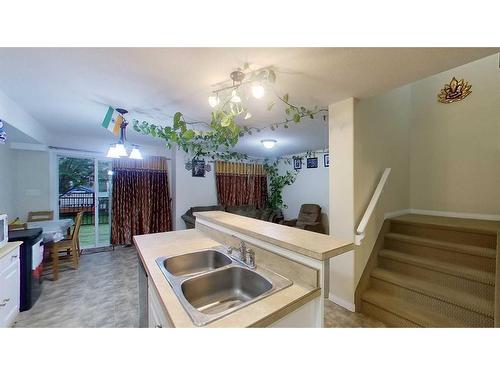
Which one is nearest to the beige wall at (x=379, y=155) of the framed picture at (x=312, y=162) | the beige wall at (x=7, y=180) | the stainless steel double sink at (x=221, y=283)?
the stainless steel double sink at (x=221, y=283)

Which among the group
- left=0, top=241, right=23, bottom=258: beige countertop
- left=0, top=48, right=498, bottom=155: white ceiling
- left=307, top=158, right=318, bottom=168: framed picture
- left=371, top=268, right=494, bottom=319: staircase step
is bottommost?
left=371, top=268, right=494, bottom=319: staircase step

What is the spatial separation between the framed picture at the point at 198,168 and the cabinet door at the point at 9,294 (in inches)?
121

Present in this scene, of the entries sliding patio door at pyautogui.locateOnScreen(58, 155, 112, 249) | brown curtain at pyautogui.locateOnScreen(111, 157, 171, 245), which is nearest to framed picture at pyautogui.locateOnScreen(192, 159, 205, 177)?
brown curtain at pyautogui.locateOnScreen(111, 157, 171, 245)

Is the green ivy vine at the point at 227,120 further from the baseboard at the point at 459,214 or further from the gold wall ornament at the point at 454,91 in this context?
the baseboard at the point at 459,214

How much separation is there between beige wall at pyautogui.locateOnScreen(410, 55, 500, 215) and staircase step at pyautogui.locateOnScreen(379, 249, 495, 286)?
1214mm

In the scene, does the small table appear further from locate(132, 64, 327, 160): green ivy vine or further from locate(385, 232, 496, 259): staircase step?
locate(385, 232, 496, 259): staircase step

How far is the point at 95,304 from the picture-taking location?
215 cm

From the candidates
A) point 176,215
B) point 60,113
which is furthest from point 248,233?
point 176,215

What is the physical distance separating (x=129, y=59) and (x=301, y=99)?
150cm

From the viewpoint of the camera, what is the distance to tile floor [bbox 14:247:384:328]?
1.84 m

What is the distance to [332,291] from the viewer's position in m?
2.15

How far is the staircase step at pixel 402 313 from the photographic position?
5.11 feet

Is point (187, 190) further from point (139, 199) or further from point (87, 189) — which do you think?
point (87, 189)
